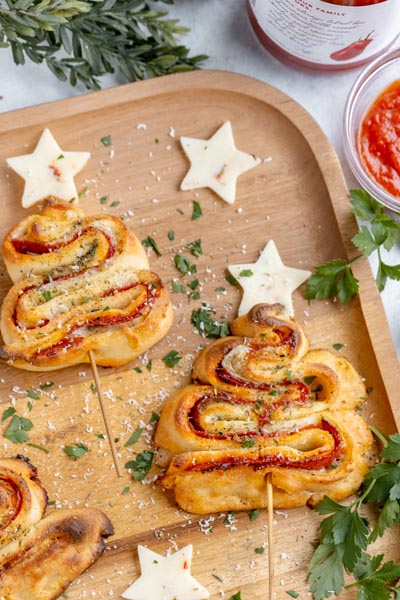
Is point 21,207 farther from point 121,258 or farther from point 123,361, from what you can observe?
point 123,361

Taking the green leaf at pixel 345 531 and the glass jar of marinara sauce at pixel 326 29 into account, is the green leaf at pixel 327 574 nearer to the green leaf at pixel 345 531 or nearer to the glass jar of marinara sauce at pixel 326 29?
the green leaf at pixel 345 531

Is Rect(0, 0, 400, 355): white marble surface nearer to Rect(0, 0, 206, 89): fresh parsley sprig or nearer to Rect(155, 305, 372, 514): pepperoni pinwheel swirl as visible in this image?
Rect(0, 0, 206, 89): fresh parsley sprig

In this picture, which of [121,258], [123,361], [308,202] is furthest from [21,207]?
[308,202]

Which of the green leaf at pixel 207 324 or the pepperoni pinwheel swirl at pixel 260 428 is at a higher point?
the green leaf at pixel 207 324

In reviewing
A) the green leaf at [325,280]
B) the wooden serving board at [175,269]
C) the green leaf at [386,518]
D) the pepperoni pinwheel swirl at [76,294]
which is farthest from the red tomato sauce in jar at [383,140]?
the green leaf at [386,518]

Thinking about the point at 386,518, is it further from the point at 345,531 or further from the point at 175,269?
the point at 175,269

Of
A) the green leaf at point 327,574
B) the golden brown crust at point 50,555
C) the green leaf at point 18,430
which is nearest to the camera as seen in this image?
the golden brown crust at point 50,555

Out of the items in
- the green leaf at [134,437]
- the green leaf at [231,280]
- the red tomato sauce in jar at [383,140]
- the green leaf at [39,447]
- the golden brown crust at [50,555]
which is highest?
the red tomato sauce in jar at [383,140]
